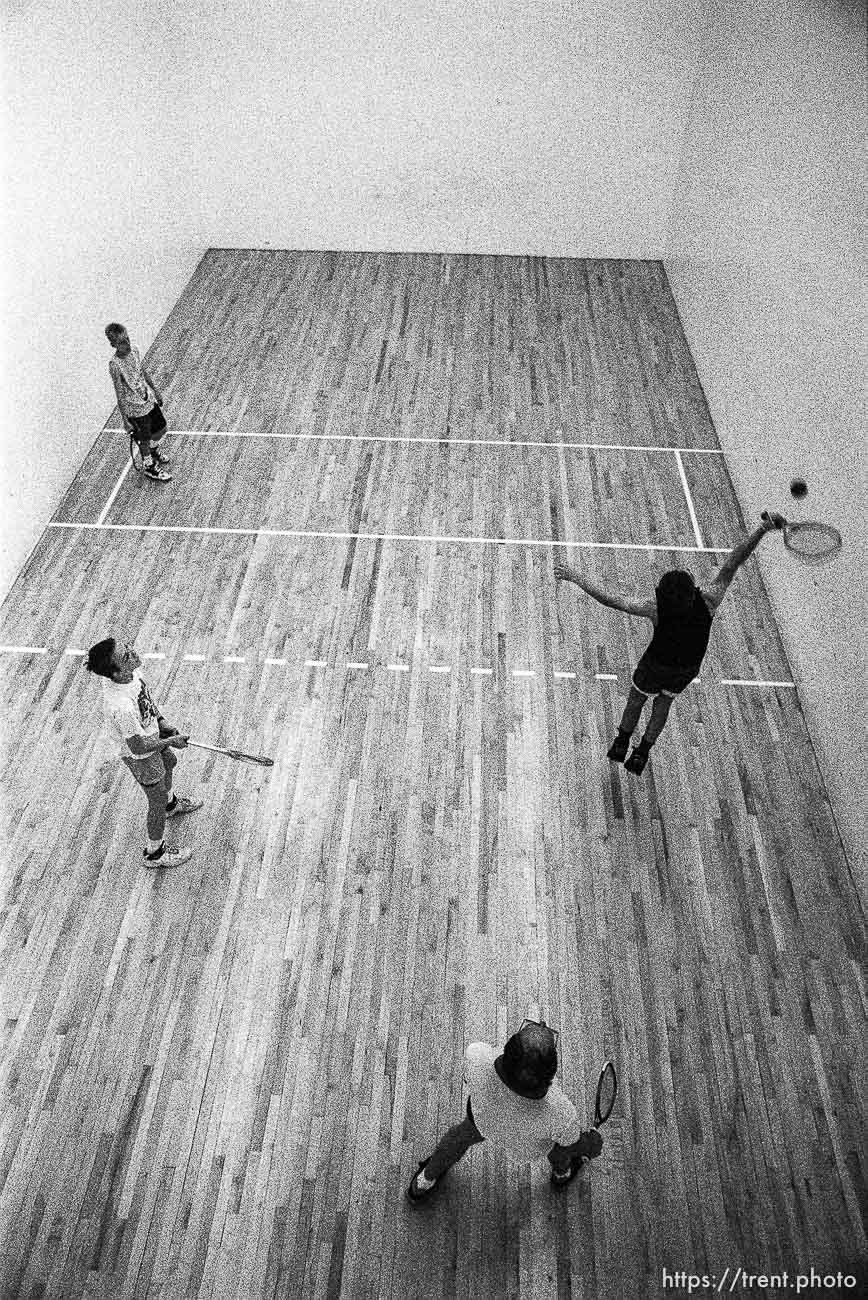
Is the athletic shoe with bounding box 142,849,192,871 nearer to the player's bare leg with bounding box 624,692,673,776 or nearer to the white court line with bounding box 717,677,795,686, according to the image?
the player's bare leg with bounding box 624,692,673,776

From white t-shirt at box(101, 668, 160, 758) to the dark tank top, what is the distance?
2.27m

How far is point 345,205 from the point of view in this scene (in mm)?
9703

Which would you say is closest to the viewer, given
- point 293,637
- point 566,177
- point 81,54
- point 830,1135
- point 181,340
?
point 830,1135

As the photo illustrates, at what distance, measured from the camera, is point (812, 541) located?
15.0ft

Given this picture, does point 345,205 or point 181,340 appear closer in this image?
point 181,340

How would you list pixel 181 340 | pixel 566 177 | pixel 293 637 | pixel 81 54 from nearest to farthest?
1. pixel 293 637
2. pixel 81 54
3. pixel 181 340
4. pixel 566 177

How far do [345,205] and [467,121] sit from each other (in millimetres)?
1392

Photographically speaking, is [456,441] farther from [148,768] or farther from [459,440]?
[148,768]

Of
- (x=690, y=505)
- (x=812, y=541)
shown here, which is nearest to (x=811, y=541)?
(x=812, y=541)

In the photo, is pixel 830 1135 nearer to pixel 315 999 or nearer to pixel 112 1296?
pixel 315 999

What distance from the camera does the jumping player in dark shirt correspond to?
4.37 m

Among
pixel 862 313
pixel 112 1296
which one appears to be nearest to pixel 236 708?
pixel 112 1296

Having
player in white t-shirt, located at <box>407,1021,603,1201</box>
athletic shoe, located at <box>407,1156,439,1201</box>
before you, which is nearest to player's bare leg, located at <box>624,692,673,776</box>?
player in white t-shirt, located at <box>407,1021,603,1201</box>

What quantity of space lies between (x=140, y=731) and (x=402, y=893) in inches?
55.6
